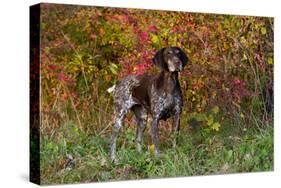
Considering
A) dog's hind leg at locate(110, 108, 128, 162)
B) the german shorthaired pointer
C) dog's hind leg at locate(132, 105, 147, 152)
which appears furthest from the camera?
dog's hind leg at locate(132, 105, 147, 152)

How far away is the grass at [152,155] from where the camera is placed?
1088cm

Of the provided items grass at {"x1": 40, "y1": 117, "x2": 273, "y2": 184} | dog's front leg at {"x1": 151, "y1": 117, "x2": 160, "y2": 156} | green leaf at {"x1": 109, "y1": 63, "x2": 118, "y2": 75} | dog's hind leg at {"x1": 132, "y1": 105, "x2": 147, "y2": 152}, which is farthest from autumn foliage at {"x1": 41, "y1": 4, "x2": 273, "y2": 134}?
dog's front leg at {"x1": 151, "y1": 117, "x2": 160, "y2": 156}

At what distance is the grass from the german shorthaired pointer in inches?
6.3

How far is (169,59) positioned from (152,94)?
55cm

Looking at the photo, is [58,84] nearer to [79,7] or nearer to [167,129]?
[79,7]

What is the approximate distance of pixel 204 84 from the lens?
39.5 feet

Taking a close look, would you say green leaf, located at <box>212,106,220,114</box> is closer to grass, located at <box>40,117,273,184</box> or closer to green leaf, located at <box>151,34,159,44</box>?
grass, located at <box>40,117,273,184</box>

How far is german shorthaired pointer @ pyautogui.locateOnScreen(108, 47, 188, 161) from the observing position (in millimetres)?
11477

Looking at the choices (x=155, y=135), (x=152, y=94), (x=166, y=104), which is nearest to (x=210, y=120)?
(x=166, y=104)

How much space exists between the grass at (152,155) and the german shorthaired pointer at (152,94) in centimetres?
16

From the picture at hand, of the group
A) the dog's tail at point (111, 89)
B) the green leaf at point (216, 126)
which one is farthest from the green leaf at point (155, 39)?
the green leaf at point (216, 126)

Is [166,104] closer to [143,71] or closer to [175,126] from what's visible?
[175,126]

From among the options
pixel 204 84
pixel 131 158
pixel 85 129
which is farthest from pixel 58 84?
pixel 204 84

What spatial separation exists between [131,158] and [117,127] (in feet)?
1.50
